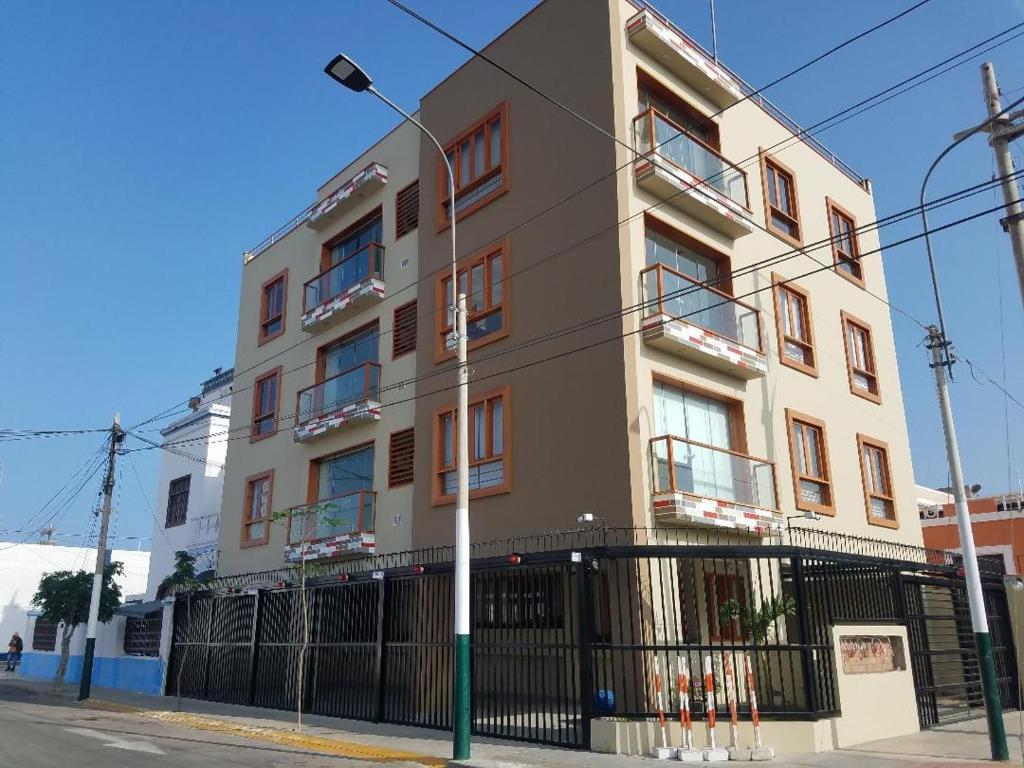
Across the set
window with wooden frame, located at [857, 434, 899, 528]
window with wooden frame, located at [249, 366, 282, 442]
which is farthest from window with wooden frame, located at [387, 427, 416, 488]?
window with wooden frame, located at [857, 434, 899, 528]

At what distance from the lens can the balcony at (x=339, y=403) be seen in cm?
2123

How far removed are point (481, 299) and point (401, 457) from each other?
452 centimetres

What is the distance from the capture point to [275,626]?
20.6 meters

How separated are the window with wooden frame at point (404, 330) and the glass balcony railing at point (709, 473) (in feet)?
26.4

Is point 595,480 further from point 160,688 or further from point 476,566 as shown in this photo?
point 160,688

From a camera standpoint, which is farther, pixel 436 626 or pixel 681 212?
pixel 681 212

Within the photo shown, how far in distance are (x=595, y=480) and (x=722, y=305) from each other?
507 centimetres

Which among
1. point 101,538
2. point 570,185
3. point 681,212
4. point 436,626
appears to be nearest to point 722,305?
point 681,212

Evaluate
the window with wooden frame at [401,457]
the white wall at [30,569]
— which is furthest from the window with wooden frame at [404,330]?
the white wall at [30,569]

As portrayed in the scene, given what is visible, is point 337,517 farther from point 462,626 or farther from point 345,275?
point 462,626

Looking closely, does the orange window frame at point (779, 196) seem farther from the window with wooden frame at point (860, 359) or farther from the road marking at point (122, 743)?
the road marking at point (122, 743)

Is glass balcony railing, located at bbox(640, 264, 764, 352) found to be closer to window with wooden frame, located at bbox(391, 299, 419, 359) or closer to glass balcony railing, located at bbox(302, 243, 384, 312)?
window with wooden frame, located at bbox(391, 299, 419, 359)

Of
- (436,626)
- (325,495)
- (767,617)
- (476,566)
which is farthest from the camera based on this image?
(325,495)

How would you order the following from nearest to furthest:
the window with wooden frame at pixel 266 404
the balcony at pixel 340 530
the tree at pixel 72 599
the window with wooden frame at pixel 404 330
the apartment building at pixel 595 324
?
the apartment building at pixel 595 324 < the balcony at pixel 340 530 < the window with wooden frame at pixel 404 330 < the window with wooden frame at pixel 266 404 < the tree at pixel 72 599
